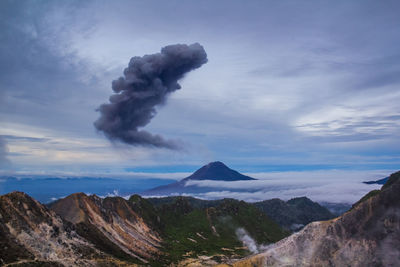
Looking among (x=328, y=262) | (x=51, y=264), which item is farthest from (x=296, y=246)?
(x=51, y=264)

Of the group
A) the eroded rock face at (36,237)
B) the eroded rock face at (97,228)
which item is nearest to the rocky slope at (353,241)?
the eroded rock face at (36,237)

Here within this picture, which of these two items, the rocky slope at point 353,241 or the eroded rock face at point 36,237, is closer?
the rocky slope at point 353,241

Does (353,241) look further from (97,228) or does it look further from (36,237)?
(97,228)

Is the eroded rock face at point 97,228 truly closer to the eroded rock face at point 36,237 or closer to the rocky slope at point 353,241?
the eroded rock face at point 36,237

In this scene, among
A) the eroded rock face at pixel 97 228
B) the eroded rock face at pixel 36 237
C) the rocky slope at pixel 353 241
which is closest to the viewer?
the rocky slope at pixel 353 241

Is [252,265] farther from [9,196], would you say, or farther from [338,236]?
[9,196]

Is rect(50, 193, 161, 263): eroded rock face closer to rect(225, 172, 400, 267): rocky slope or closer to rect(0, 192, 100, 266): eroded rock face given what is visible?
rect(0, 192, 100, 266): eroded rock face
